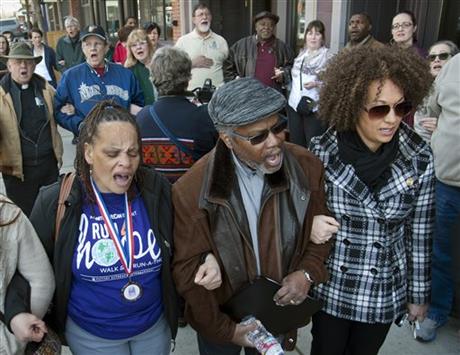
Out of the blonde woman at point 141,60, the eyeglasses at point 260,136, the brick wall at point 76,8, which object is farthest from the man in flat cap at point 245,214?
the brick wall at point 76,8

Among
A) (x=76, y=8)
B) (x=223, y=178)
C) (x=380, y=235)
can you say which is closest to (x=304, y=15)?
(x=380, y=235)

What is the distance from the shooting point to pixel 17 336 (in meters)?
1.79

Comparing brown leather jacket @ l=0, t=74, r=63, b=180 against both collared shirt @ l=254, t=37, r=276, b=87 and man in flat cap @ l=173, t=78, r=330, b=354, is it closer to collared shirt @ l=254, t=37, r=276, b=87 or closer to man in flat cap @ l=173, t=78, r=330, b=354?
man in flat cap @ l=173, t=78, r=330, b=354

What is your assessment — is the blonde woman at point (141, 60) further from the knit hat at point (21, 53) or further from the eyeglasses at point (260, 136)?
the eyeglasses at point (260, 136)

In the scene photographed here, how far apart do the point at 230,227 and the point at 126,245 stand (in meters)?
0.44

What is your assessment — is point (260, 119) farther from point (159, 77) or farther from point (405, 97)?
point (159, 77)

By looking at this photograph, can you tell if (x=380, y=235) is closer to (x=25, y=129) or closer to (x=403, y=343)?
(x=403, y=343)

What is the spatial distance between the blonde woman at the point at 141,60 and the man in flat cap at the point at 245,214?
3.20 m

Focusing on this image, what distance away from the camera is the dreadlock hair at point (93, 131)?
6.23 feet

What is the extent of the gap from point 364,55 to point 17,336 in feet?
6.05

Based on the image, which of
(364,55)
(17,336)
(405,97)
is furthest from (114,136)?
(405,97)

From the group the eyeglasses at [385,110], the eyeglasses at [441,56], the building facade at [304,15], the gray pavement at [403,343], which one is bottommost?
the gray pavement at [403,343]

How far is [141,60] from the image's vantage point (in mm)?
5172

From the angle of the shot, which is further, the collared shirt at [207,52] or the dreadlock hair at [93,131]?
the collared shirt at [207,52]
